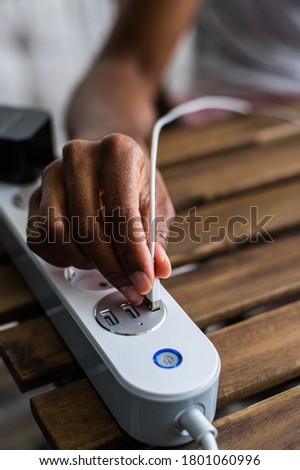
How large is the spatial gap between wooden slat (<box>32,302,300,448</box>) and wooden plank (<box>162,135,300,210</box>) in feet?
Answer: 0.67

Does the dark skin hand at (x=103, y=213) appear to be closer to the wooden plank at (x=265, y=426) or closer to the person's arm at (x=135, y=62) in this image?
the wooden plank at (x=265, y=426)

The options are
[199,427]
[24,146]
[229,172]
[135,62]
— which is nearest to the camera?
[199,427]

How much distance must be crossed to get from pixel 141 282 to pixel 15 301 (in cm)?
15

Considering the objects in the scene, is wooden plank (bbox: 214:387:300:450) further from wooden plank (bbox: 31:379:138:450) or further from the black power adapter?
the black power adapter

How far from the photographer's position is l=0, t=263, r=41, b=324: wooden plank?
544 mm

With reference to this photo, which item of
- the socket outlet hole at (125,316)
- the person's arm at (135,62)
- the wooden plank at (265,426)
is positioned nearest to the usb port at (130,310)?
the socket outlet hole at (125,316)

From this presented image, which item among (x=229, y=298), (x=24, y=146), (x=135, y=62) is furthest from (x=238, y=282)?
(x=135, y=62)

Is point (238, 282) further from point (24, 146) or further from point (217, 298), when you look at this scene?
point (24, 146)

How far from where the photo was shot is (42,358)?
49 centimetres

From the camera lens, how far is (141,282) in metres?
0.46

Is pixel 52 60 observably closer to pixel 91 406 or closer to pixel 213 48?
pixel 213 48

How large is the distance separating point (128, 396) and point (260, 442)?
10 centimetres

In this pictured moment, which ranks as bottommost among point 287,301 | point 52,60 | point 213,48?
point 52,60

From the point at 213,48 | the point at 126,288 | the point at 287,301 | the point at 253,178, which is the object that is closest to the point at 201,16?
the point at 213,48
